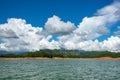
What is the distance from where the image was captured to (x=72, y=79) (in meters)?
47.8

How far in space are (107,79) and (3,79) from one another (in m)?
21.7

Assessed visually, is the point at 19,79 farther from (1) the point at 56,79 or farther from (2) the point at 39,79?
(1) the point at 56,79

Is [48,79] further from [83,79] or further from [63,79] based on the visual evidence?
[83,79]

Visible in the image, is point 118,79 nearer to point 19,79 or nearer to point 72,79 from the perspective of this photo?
point 72,79

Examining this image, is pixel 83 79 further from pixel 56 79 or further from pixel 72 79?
pixel 56 79

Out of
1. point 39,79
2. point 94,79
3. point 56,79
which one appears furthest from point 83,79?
point 39,79

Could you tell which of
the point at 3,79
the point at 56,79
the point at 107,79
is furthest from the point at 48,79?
the point at 107,79

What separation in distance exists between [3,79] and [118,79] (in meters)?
24.2

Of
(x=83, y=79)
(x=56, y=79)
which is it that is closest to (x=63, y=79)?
(x=56, y=79)

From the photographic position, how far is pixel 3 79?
1812 inches

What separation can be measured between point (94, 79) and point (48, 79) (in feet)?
31.7

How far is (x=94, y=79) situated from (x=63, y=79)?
6.56m

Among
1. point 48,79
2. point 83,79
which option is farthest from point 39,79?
point 83,79

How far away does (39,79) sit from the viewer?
47.2 meters
